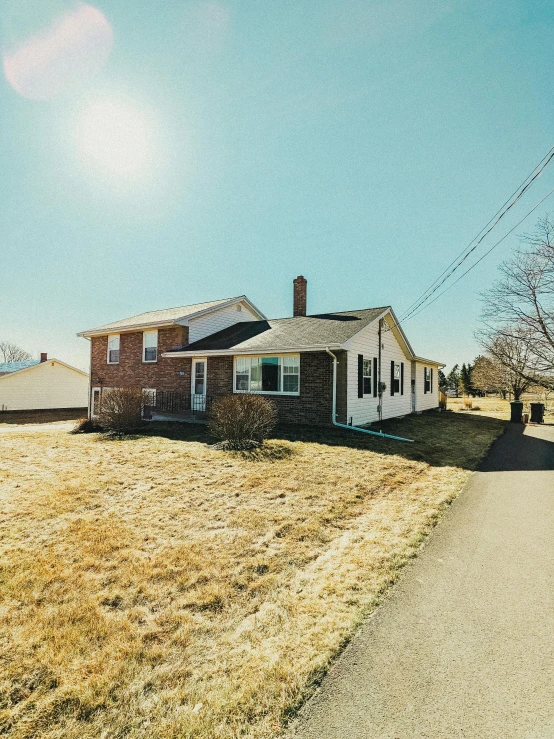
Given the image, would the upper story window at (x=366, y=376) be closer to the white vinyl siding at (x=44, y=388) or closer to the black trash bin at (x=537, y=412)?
the black trash bin at (x=537, y=412)

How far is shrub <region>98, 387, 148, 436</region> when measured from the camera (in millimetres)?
12492

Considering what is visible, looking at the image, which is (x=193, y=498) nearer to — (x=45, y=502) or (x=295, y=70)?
(x=45, y=502)

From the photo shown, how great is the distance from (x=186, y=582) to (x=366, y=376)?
40.4ft

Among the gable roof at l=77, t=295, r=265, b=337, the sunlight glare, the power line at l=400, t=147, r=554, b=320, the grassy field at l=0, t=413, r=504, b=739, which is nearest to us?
the grassy field at l=0, t=413, r=504, b=739

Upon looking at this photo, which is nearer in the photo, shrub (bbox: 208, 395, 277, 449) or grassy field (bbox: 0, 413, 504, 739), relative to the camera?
grassy field (bbox: 0, 413, 504, 739)

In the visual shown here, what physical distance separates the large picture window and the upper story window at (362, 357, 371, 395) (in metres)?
2.85

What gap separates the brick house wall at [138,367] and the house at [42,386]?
38.7 ft

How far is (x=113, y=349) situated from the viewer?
829 inches

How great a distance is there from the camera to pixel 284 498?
20.1ft

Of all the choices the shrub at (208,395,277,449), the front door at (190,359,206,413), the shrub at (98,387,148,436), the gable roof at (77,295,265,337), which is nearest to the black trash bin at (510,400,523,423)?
the gable roof at (77,295,265,337)

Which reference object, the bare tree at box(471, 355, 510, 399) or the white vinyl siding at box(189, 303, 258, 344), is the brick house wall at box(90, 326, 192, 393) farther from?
the bare tree at box(471, 355, 510, 399)

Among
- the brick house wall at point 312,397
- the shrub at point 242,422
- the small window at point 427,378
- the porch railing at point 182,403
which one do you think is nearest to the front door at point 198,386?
the porch railing at point 182,403

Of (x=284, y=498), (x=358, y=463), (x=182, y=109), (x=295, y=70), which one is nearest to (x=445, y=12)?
(x=295, y=70)

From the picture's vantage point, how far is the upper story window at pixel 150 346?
18766 mm
